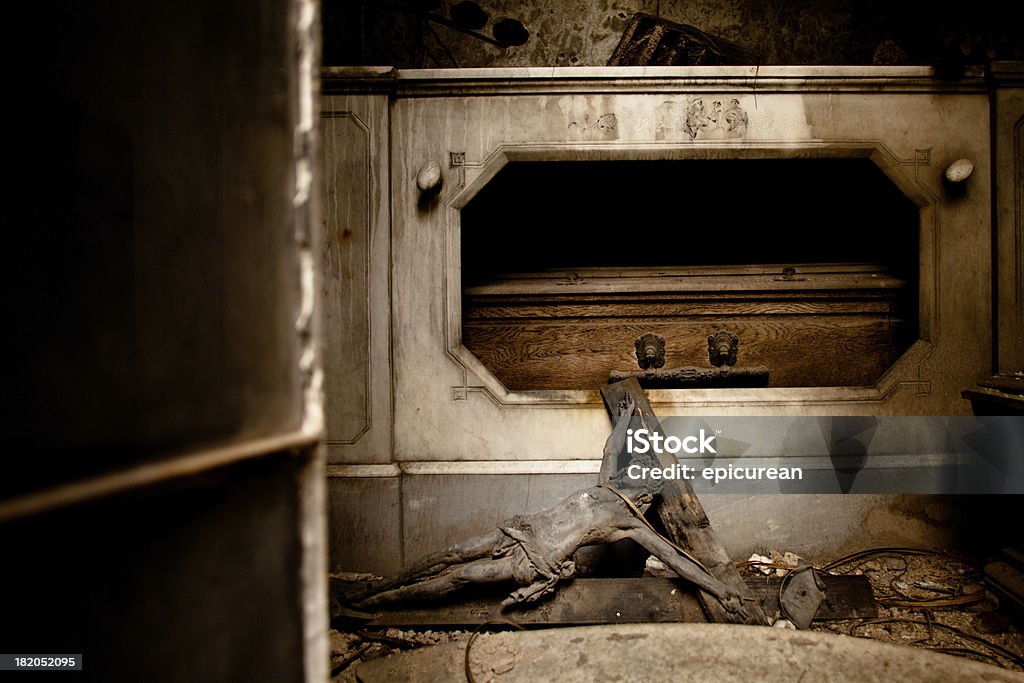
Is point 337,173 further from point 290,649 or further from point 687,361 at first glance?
point 290,649

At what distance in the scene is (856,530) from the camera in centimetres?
319

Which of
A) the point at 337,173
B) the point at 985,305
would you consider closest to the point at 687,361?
the point at 985,305

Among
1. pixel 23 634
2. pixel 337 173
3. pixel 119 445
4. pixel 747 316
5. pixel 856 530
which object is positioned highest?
pixel 337 173

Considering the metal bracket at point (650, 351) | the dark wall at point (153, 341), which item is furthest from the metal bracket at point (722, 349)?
the dark wall at point (153, 341)

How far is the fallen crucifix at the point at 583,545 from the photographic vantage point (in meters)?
2.40

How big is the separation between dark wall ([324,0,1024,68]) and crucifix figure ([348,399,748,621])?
3211mm

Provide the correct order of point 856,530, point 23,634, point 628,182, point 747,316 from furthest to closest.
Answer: point 628,182 < point 747,316 < point 856,530 < point 23,634

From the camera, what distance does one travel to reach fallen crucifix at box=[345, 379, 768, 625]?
2396 mm

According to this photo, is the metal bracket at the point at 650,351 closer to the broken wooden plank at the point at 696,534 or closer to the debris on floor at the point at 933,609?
the broken wooden plank at the point at 696,534

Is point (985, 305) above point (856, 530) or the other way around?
above

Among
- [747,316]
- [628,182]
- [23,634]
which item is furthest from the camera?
[628,182]

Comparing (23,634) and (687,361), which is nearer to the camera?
(23,634)

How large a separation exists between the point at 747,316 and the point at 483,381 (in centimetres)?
194

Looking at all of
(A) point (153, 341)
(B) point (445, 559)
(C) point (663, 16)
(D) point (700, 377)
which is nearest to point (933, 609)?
(D) point (700, 377)
